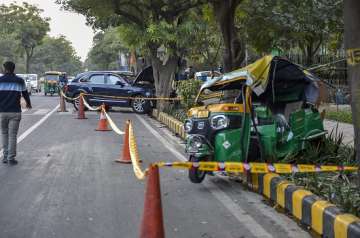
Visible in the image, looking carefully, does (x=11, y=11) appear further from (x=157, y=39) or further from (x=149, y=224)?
(x=149, y=224)

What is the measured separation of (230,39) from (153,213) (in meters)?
9.80

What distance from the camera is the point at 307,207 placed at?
257 inches

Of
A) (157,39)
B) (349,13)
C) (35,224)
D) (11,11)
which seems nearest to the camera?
(349,13)

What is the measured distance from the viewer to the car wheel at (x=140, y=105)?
82.7 ft

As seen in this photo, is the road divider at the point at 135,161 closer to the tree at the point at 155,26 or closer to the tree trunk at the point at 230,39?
the tree trunk at the point at 230,39

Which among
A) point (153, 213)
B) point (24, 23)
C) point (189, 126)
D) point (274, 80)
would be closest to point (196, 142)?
point (189, 126)

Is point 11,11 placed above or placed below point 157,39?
above

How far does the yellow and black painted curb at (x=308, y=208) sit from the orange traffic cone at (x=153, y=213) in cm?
178

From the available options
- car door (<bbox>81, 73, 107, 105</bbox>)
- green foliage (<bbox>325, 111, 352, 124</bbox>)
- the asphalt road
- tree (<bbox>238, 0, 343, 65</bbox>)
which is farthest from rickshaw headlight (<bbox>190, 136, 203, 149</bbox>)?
car door (<bbox>81, 73, 107, 105</bbox>)

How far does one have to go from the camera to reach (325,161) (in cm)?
923

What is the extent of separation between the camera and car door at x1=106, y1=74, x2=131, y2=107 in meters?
25.4

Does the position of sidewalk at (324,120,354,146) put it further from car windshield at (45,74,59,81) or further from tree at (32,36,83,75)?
tree at (32,36,83,75)

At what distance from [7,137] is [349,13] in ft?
22.5

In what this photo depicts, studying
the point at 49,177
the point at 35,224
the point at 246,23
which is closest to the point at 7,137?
the point at 49,177
